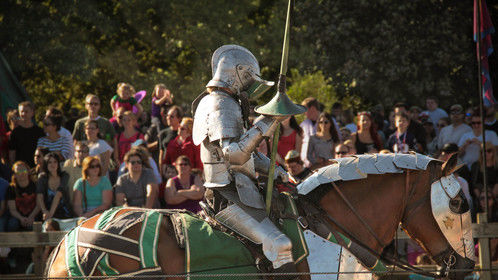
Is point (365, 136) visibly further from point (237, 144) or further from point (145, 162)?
point (237, 144)

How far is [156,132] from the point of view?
39.7 feet

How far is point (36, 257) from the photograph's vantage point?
29.8ft

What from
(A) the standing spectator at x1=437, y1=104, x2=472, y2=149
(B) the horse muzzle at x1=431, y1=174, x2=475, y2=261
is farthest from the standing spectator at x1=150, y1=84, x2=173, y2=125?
(B) the horse muzzle at x1=431, y1=174, x2=475, y2=261

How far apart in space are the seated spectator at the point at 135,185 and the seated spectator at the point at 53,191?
0.76 metres

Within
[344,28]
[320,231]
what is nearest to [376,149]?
[320,231]

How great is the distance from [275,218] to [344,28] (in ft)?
43.8

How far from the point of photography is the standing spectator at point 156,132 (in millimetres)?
11722

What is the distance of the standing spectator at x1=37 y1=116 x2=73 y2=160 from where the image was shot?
447 inches

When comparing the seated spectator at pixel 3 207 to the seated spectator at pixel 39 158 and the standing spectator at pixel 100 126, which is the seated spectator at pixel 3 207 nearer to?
the seated spectator at pixel 39 158

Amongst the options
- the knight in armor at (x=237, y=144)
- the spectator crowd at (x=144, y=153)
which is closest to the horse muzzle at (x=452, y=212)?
the knight in armor at (x=237, y=144)

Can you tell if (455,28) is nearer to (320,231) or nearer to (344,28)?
(344,28)

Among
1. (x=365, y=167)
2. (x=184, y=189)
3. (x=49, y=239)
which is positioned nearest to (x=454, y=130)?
(x=184, y=189)

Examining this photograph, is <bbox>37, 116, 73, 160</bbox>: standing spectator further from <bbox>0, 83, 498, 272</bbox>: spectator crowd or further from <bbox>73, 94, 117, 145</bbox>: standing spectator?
<bbox>73, 94, 117, 145</bbox>: standing spectator

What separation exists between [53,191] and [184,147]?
5.82 feet
